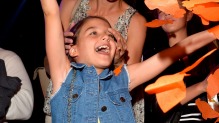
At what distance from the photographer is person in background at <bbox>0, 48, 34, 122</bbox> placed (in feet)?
4.04

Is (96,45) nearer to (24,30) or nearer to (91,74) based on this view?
(91,74)

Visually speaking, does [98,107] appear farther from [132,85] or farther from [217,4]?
[217,4]

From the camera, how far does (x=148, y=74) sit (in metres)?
1.09

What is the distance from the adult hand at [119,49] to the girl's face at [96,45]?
18mm

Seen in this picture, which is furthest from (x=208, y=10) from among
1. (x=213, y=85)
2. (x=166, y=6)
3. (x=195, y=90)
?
(x=195, y=90)

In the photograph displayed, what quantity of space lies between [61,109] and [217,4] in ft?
1.94

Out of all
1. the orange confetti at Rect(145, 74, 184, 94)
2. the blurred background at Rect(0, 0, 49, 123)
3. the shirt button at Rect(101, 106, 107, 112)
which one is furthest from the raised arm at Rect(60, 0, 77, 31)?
the blurred background at Rect(0, 0, 49, 123)

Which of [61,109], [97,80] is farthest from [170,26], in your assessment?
[61,109]

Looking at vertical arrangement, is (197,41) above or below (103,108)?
above

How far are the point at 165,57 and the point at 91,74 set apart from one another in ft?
0.80

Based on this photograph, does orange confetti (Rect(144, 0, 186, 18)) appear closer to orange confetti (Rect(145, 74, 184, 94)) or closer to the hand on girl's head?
orange confetti (Rect(145, 74, 184, 94))

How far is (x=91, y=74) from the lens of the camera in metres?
1.08

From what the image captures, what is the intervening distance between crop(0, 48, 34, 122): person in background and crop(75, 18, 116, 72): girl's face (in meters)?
0.30

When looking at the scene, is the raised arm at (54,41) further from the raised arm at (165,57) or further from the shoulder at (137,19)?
the shoulder at (137,19)
